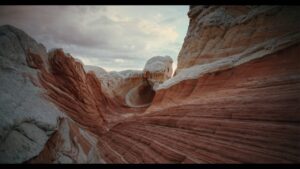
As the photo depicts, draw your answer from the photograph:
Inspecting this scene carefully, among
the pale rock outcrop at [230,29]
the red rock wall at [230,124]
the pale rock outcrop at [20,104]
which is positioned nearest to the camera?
the red rock wall at [230,124]

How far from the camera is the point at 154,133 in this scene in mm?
5105

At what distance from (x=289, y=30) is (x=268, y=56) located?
34.4 inches

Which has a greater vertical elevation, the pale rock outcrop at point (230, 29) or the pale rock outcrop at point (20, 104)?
the pale rock outcrop at point (230, 29)

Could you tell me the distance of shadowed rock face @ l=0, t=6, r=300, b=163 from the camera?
3.33m

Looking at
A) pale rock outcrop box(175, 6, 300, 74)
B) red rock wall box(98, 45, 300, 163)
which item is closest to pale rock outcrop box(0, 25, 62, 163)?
red rock wall box(98, 45, 300, 163)

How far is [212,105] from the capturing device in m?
4.52

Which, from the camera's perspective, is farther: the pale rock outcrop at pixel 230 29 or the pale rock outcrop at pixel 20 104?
the pale rock outcrop at pixel 230 29

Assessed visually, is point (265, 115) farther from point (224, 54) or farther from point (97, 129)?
point (97, 129)

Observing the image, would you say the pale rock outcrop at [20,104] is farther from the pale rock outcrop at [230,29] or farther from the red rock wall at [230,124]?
the pale rock outcrop at [230,29]

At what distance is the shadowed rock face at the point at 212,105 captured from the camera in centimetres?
333

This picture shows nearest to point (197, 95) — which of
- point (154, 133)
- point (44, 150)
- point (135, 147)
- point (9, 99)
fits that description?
point (154, 133)

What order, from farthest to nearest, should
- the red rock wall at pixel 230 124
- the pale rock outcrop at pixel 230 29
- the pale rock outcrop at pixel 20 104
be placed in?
the pale rock outcrop at pixel 230 29 < the pale rock outcrop at pixel 20 104 < the red rock wall at pixel 230 124

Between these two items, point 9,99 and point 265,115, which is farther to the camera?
point 9,99

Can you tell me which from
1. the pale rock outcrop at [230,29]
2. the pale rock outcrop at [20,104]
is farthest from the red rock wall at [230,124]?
the pale rock outcrop at [20,104]
